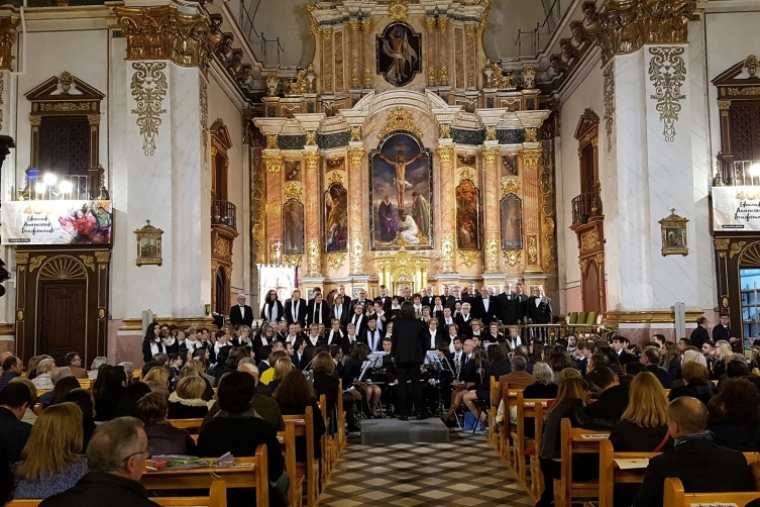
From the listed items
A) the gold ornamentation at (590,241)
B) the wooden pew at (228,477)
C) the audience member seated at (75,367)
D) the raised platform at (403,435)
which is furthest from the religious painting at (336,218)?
the wooden pew at (228,477)

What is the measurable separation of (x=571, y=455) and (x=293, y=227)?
1857 cm

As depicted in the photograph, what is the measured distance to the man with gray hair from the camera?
3.17 m

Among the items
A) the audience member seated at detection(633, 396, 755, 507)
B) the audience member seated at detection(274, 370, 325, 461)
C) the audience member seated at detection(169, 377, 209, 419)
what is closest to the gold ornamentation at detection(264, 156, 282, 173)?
the audience member seated at detection(274, 370, 325, 461)

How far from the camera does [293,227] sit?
2448cm

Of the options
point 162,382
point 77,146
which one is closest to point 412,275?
point 77,146

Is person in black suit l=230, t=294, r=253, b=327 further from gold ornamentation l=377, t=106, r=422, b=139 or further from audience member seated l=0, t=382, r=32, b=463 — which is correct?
audience member seated l=0, t=382, r=32, b=463

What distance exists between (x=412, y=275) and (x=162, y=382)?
15.9 metres

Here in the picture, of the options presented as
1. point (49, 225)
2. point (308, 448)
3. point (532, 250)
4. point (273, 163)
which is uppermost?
point (273, 163)

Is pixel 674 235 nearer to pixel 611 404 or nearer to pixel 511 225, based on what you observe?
pixel 511 225

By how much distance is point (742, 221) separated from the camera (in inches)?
689

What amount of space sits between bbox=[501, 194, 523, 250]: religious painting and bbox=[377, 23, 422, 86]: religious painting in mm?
4935

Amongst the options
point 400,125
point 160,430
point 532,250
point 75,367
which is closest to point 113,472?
point 160,430

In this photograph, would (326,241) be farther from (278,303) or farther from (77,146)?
(77,146)

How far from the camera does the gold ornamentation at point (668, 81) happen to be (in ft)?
58.1
